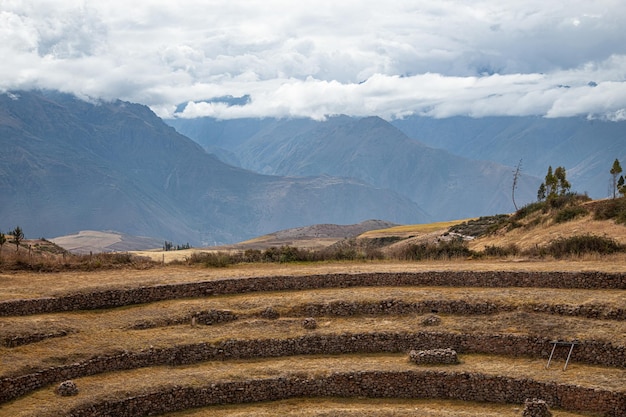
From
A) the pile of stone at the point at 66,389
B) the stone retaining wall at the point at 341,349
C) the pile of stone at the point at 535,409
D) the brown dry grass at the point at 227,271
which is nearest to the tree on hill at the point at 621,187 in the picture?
the brown dry grass at the point at 227,271

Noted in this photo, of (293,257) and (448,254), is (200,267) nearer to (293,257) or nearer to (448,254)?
(293,257)

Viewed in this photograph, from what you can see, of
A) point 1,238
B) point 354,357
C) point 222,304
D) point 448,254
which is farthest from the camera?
point 1,238

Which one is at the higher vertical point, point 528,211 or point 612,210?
point 612,210

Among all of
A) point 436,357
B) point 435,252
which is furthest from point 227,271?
point 436,357

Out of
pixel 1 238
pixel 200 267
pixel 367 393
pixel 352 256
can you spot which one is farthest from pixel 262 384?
pixel 1 238

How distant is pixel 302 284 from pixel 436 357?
13283 millimetres

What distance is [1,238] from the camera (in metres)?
69.0

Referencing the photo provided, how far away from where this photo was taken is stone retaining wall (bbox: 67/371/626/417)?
33.3 meters

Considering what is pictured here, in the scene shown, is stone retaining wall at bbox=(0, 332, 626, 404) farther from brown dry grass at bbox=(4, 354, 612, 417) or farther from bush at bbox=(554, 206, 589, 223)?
bush at bbox=(554, 206, 589, 223)

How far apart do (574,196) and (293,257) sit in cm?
3506

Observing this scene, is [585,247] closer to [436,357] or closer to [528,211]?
[436,357]

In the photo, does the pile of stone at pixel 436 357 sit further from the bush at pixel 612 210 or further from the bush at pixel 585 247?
the bush at pixel 612 210

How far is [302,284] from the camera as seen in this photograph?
49.1m

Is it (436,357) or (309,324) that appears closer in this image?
(436,357)
